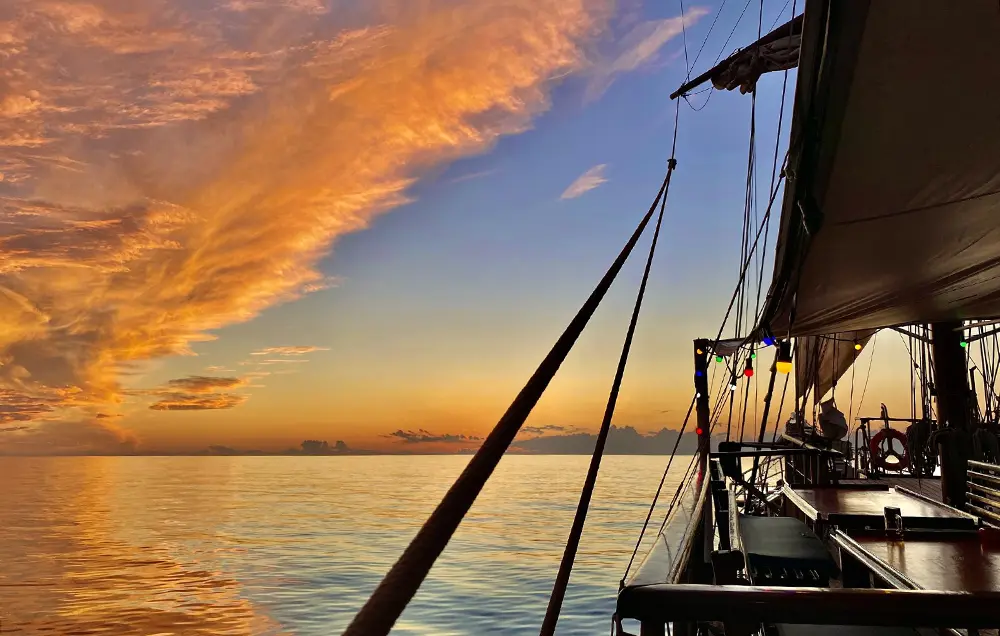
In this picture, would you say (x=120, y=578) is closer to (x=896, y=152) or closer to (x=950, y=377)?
(x=950, y=377)

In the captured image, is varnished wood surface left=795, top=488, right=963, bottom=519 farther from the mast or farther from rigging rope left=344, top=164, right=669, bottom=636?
rigging rope left=344, top=164, right=669, bottom=636

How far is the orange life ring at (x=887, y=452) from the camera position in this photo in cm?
1596

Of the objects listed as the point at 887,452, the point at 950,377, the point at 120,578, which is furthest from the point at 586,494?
the point at 120,578

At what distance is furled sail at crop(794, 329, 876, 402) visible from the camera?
57.6 feet

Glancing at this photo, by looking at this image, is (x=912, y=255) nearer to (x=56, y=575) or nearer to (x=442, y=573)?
(x=442, y=573)

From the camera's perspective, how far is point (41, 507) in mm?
55625

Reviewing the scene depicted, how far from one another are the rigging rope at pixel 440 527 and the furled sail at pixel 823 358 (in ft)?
55.9

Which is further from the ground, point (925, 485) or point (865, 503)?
point (865, 503)

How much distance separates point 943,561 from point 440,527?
3.17 m

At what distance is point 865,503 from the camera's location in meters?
5.44

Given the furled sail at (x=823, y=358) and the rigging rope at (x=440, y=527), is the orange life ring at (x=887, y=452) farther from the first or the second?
the rigging rope at (x=440, y=527)

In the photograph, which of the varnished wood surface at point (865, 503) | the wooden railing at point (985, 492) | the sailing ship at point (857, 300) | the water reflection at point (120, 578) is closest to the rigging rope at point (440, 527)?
the sailing ship at point (857, 300)

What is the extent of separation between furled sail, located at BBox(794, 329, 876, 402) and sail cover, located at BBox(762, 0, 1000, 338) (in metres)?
13.4

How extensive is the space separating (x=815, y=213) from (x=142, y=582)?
76.0ft
